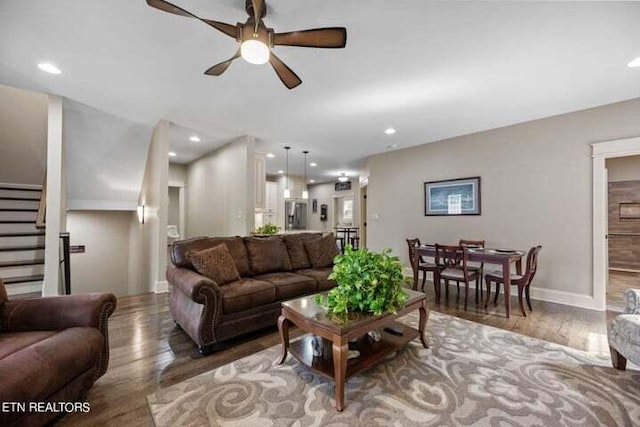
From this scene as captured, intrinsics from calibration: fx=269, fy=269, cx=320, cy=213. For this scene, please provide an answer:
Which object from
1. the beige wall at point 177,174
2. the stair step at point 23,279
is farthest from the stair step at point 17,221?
the beige wall at point 177,174

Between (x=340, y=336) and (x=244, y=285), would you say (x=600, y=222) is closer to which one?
(x=340, y=336)

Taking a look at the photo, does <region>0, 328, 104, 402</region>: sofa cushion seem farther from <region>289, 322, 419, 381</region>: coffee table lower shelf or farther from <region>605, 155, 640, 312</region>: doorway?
<region>605, 155, 640, 312</region>: doorway

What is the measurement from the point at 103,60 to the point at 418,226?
16.9 feet

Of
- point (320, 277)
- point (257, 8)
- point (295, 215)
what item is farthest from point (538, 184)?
point (295, 215)

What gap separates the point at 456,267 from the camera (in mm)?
3750

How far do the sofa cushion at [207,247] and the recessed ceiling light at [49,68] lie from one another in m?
2.09

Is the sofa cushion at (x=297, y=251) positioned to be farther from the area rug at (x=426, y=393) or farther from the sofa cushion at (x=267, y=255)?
the area rug at (x=426, y=393)

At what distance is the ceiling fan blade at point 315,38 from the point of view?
1.74 m

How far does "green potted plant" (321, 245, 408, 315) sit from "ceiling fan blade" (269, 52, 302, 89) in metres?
1.52

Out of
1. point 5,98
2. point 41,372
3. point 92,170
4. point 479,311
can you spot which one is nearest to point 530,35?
point 479,311

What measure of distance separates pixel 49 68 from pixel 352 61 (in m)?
3.00

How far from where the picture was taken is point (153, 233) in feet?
14.4

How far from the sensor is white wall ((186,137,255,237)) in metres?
4.95

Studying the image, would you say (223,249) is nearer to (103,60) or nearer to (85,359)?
(85,359)
